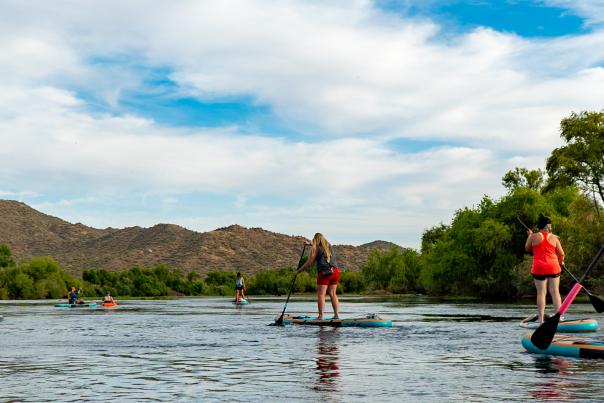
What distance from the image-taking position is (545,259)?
16750mm

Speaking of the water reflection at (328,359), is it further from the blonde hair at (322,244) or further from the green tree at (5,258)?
the green tree at (5,258)

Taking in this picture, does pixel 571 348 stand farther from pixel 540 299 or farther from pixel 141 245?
pixel 141 245

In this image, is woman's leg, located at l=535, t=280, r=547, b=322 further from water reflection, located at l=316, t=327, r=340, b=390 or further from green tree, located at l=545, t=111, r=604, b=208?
green tree, located at l=545, t=111, r=604, b=208

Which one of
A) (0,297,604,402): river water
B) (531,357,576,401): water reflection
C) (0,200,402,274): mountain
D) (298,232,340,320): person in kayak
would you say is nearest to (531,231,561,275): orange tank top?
(0,297,604,402): river water

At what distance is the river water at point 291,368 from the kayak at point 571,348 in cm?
22

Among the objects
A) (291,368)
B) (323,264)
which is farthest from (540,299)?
(291,368)

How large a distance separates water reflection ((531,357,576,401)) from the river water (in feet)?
0.04

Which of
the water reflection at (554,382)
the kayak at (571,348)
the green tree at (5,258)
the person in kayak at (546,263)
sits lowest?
the water reflection at (554,382)

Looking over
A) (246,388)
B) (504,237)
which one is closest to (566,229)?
(504,237)

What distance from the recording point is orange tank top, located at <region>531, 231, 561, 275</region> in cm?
1670

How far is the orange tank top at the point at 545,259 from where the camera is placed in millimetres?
16703

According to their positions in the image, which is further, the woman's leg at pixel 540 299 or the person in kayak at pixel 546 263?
the person in kayak at pixel 546 263

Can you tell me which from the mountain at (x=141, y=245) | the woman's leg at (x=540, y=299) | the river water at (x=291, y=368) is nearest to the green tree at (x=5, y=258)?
the mountain at (x=141, y=245)

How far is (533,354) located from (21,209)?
127m
